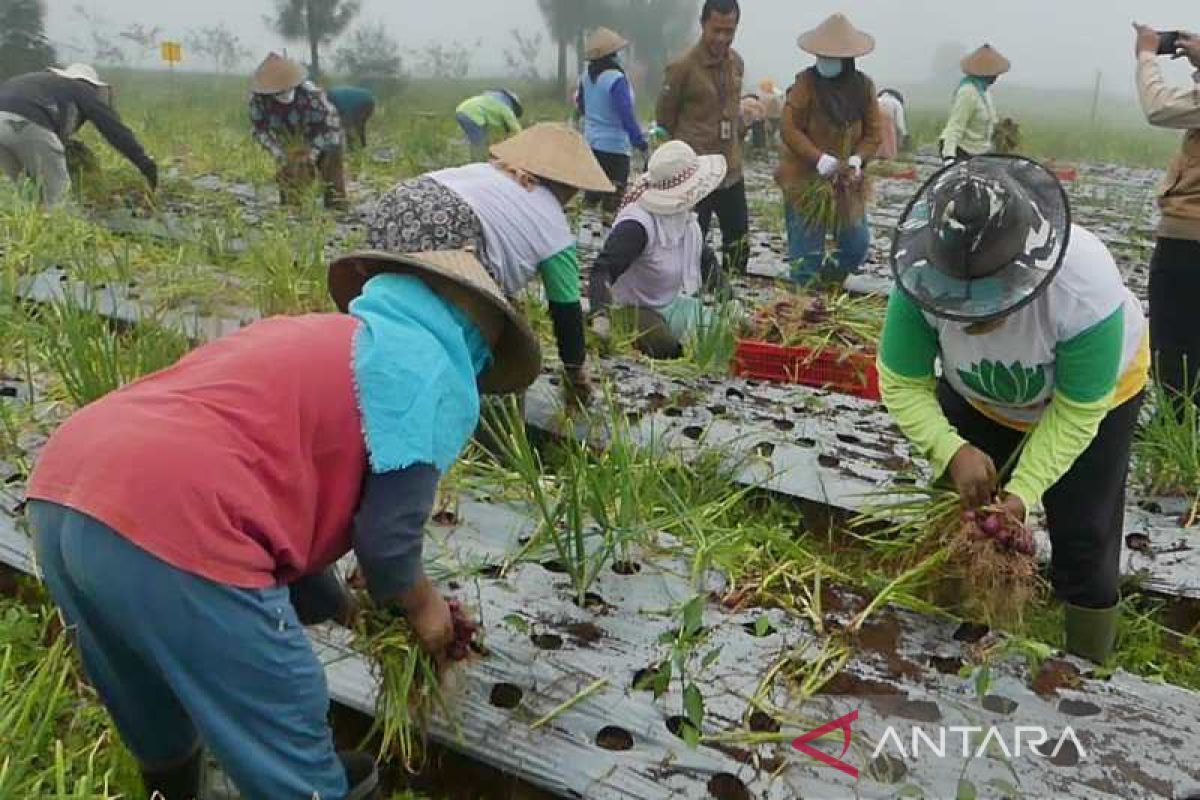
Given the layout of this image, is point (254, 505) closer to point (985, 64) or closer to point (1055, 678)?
point (1055, 678)

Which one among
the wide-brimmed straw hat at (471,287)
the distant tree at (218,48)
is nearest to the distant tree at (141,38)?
the distant tree at (218,48)

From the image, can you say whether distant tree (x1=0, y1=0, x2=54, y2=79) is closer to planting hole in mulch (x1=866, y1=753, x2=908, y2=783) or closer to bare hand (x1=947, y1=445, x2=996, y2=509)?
bare hand (x1=947, y1=445, x2=996, y2=509)

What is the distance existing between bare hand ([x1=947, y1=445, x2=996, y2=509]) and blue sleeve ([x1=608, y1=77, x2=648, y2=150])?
175 inches

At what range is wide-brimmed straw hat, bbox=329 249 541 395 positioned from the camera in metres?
1.43

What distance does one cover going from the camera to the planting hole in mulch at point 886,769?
1.54m

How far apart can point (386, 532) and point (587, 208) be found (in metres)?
5.62

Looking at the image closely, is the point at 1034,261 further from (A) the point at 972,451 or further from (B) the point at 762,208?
(B) the point at 762,208

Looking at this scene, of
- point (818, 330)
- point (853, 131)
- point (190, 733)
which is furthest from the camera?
point (853, 131)

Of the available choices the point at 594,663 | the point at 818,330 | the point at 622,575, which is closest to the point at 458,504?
the point at 622,575

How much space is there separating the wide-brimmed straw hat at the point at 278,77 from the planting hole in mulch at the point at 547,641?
465 cm

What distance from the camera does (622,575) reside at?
2072mm

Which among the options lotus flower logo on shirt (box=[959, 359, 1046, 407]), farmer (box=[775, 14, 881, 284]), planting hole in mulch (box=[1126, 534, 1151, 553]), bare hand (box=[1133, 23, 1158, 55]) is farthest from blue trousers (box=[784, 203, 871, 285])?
lotus flower logo on shirt (box=[959, 359, 1046, 407])

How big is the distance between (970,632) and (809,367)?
155 centimetres

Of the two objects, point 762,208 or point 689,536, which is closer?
point 689,536
